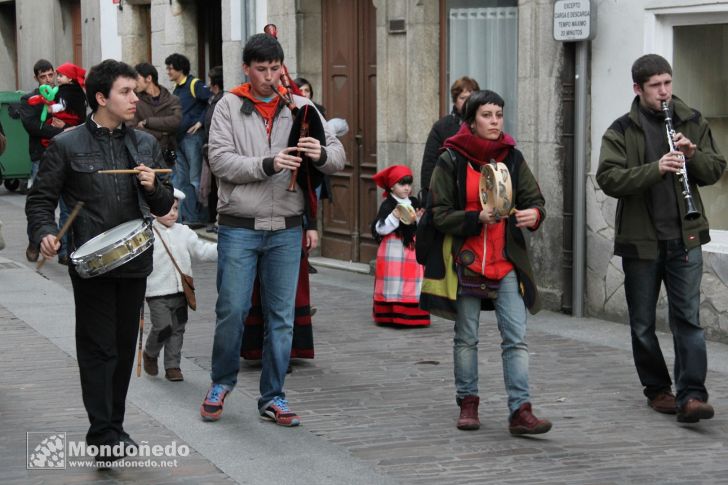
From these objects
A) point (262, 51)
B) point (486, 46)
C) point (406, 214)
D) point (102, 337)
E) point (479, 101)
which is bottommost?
point (102, 337)

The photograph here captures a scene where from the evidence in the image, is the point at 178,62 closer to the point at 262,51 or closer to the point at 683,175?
the point at 262,51

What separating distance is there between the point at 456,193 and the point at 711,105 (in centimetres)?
358

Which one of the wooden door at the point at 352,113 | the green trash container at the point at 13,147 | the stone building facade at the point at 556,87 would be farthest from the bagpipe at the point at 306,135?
the green trash container at the point at 13,147

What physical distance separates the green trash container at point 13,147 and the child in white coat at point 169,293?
12.9 metres

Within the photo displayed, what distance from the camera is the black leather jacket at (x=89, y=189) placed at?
6.16 m

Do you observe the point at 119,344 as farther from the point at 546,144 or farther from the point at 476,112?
the point at 546,144

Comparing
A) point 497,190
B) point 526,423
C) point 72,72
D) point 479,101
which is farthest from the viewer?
point 72,72

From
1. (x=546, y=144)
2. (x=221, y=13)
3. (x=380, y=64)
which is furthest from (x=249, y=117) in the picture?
(x=221, y=13)

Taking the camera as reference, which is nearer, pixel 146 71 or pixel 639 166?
pixel 639 166

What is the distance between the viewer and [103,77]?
20.6ft

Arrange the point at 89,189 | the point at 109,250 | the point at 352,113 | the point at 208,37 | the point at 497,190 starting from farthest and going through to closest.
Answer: the point at 208,37 → the point at 352,113 → the point at 497,190 → the point at 89,189 → the point at 109,250

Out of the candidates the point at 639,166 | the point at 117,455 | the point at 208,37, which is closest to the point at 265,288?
the point at 117,455

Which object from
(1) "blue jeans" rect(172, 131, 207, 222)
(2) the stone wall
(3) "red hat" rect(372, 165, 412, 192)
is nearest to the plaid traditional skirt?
(3) "red hat" rect(372, 165, 412, 192)

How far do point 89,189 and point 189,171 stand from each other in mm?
10029
